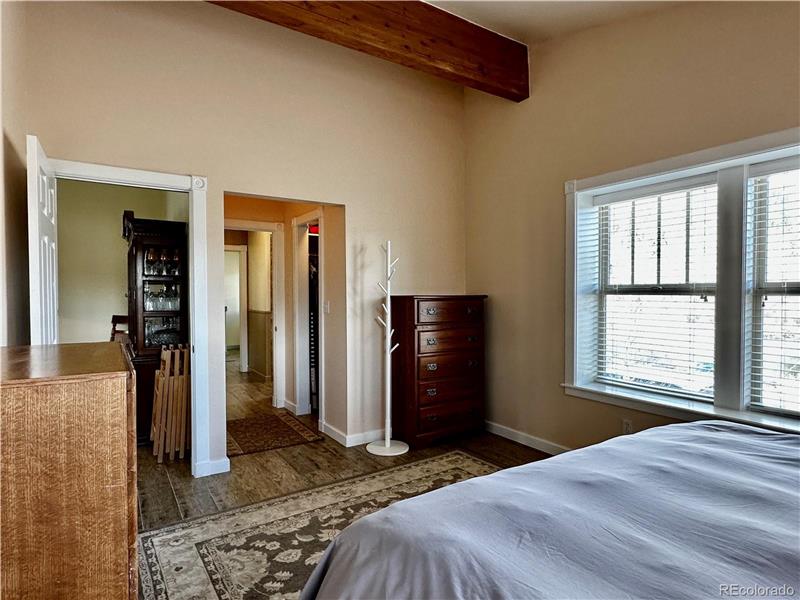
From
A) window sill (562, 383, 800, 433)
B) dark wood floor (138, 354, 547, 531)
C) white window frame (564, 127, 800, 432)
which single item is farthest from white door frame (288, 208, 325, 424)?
white window frame (564, 127, 800, 432)

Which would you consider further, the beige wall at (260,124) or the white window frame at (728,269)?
the beige wall at (260,124)

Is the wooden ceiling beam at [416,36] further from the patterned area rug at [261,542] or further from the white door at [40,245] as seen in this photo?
the patterned area rug at [261,542]

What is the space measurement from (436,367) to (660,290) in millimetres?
1743

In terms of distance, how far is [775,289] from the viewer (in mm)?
2488

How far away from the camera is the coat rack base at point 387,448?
3.58m

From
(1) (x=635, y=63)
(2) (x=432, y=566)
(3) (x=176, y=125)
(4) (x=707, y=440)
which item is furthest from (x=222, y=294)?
(1) (x=635, y=63)

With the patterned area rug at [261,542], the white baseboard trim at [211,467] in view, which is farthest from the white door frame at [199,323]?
the patterned area rug at [261,542]

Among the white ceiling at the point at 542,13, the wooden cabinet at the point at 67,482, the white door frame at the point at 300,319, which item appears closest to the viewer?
the wooden cabinet at the point at 67,482

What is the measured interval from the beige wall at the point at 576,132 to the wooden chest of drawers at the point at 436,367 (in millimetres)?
215

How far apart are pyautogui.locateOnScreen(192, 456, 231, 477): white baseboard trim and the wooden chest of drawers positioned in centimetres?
139

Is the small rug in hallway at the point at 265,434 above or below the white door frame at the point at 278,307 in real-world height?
below

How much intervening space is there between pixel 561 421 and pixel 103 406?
3.24 metres

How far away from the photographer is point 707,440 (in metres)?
1.75

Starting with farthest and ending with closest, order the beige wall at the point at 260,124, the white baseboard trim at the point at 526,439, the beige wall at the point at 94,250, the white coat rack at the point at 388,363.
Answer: the beige wall at the point at 94,250, the white coat rack at the point at 388,363, the white baseboard trim at the point at 526,439, the beige wall at the point at 260,124
